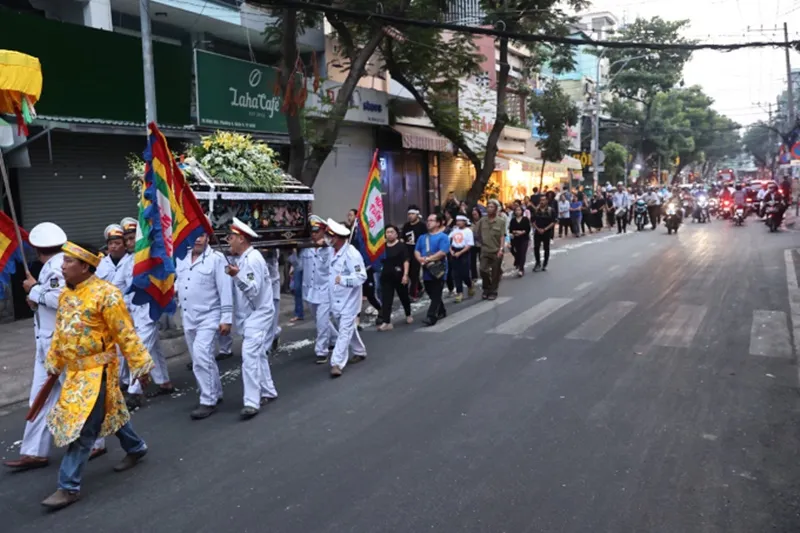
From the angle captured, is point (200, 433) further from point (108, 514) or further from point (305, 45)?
point (305, 45)

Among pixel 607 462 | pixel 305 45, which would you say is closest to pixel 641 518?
pixel 607 462

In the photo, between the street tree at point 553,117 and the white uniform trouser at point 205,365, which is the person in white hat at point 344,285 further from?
the street tree at point 553,117

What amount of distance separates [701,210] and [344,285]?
2722 cm

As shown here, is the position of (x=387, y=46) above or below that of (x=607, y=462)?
above

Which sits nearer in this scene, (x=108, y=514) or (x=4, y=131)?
(x=108, y=514)

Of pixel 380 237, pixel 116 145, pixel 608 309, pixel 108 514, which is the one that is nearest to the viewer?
pixel 108 514

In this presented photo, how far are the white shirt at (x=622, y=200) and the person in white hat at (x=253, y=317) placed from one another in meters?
23.7

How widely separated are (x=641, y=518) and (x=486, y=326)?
19.5ft

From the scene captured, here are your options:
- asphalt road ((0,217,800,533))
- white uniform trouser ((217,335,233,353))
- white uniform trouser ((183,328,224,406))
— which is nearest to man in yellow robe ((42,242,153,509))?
asphalt road ((0,217,800,533))

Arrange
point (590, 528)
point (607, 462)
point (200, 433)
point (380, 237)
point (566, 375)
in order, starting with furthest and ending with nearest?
point (380, 237) < point (566, 375) < point (200, 433) < point (607, 462) < point (590, 528)

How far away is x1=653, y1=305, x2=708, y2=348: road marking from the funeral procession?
0.19 ft

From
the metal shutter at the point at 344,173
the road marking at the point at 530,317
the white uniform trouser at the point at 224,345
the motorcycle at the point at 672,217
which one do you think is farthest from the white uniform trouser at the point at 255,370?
the motorcycle at the point at 672,217

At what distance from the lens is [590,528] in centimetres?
399

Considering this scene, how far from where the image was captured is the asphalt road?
4.22 meters
